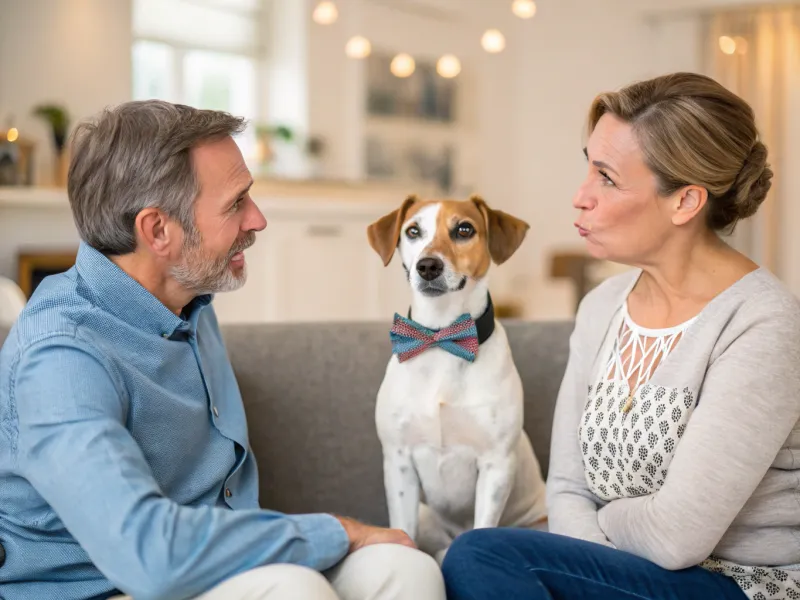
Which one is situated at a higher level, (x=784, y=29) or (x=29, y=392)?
(x=784, y=29)

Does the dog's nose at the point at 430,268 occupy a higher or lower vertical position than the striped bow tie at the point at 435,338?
higher

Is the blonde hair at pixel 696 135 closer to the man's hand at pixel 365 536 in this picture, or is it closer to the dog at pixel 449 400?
the dog at pixel 449 400

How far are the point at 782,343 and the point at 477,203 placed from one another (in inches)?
38.3

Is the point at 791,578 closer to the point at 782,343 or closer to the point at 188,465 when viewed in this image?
the point at 782,343

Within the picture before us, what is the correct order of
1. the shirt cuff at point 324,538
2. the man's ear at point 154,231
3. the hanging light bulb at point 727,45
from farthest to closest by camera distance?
the hanging light bulb at point 727,45 → the man's ear at point 154,231 → the shirt cuff at point 324,538

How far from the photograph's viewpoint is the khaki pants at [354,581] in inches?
→ 53.3

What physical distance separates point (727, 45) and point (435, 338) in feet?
24.7

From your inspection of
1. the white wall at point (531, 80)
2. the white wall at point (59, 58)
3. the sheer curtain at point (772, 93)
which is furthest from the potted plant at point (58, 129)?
the sheer curtain at point (772, 93)

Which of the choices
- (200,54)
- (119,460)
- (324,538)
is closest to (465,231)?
(324,538)

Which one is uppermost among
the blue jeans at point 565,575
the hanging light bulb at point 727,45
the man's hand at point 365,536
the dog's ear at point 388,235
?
the hanging light bulb at point 727,45

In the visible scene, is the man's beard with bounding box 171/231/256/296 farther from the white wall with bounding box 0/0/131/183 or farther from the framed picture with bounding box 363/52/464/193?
the framed picture with bounding box 363/52/464/193

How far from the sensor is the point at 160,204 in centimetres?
158

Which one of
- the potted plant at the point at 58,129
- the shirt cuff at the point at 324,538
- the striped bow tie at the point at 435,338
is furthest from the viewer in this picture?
the potted plant at the point at 58,129

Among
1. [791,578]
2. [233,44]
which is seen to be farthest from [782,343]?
[233,44]
